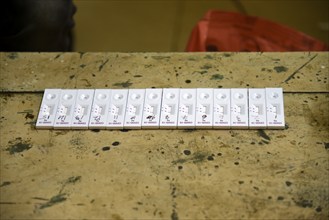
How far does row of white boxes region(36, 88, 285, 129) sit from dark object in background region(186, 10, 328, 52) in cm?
57

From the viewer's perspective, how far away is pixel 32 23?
1373 mm

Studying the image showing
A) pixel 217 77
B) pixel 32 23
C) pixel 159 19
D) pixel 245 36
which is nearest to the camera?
pixel 217 77

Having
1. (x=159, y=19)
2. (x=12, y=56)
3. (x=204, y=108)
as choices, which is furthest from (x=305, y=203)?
(x=159, y=19)

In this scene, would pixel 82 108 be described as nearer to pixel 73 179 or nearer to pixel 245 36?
pixel 73 179

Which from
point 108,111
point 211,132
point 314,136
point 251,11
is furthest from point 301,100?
point 251,11

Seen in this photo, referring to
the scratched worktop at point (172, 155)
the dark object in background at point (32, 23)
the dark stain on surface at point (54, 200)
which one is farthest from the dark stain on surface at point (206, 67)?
the dark object in background at point (32, 23)

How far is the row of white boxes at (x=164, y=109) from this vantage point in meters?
0.90

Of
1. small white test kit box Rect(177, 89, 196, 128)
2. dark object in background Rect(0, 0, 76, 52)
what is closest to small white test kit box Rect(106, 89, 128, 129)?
small white test kit box Rect(177, 89, 196, 128)

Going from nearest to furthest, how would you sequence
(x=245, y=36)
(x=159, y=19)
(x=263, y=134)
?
(x=263, y=134)
(x=245, y=36)
(x=159, y=19)

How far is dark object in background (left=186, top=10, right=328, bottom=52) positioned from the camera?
1.46 metres

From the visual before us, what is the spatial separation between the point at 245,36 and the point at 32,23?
2.33 ft

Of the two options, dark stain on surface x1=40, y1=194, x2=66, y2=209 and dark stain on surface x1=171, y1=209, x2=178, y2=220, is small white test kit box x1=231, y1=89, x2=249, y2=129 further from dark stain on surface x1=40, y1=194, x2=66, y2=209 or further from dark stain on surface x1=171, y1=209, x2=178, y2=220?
dark stain on surface x1=40, y1=194, x2=66, y2=209

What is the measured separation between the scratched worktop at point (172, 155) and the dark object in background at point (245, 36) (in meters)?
0.45

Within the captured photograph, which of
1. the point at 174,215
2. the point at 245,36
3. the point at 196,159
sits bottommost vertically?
the point at 174,215
